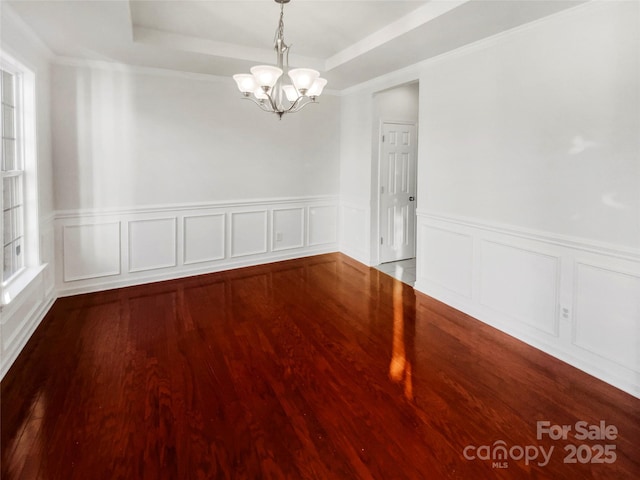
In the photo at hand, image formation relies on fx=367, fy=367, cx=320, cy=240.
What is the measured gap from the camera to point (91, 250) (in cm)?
412

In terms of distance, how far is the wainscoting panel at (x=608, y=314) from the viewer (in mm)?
2383

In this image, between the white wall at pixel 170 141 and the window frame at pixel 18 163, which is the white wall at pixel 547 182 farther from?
the window frame at pixel 18 163

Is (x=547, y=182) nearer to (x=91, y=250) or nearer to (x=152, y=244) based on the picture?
(x=152, y=244)

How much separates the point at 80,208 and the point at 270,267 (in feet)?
7.71

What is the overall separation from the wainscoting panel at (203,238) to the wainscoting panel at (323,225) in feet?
4.55

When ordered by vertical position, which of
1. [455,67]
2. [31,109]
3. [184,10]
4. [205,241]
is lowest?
[205,241]

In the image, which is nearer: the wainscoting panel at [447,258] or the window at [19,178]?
the window at [19,178]

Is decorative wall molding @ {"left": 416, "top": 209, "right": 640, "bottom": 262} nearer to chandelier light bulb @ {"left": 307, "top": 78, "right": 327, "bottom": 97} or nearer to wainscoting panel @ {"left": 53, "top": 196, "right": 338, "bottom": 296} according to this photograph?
chandelier light bulb @ {"left": 307, "top": 78, "right": 327, "bottom": 97}

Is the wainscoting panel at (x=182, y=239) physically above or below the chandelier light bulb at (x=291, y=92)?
below

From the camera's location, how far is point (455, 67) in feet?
11.6

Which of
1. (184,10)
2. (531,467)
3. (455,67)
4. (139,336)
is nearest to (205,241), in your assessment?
(139,336)

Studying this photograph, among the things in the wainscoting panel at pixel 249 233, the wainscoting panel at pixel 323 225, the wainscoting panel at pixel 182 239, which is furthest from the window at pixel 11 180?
the wainscoting panel at pixel 323 225

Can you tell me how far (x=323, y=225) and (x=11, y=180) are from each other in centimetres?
378

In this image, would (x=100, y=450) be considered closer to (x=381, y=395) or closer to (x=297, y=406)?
(x=297, y=406)
